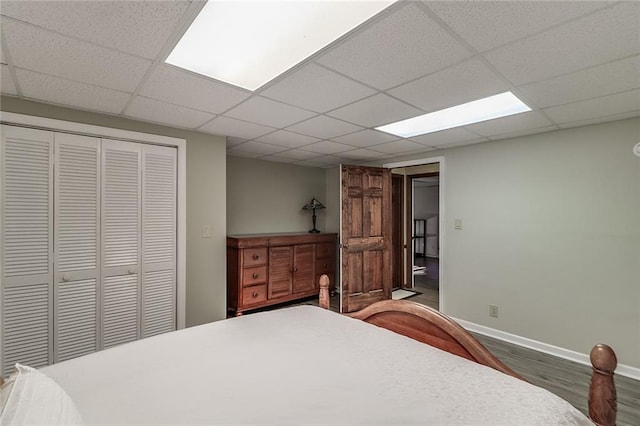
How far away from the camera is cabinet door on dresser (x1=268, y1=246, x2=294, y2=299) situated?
157 inches

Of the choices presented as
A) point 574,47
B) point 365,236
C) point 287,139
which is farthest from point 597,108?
point 287,139

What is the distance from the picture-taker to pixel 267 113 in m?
2.44

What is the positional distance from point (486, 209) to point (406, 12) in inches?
109

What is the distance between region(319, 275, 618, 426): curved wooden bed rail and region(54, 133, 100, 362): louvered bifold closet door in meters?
2.05

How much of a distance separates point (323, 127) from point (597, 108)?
2.24 meters

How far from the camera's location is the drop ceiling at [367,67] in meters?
1.23

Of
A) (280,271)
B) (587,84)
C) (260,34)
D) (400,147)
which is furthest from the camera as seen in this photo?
(280,271)

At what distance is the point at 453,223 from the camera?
3.62 meters

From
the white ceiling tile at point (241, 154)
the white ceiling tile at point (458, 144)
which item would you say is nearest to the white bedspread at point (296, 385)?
the white ceiling tile at point (458, 144)

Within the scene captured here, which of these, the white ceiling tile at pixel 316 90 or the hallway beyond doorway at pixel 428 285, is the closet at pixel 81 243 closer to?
the white ceiling tile at pixel 316 90

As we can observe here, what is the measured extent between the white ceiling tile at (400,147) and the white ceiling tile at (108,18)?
102 inches

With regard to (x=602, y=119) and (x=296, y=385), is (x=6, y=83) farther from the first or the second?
(x=602, y=119)

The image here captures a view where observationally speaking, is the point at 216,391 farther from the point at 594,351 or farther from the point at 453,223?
the point at 453,223

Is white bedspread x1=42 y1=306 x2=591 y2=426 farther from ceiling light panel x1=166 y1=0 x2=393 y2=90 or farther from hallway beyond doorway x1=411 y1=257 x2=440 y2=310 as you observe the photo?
hallway beyond doorway x1=411 y1=257 x2=440 y2=310
